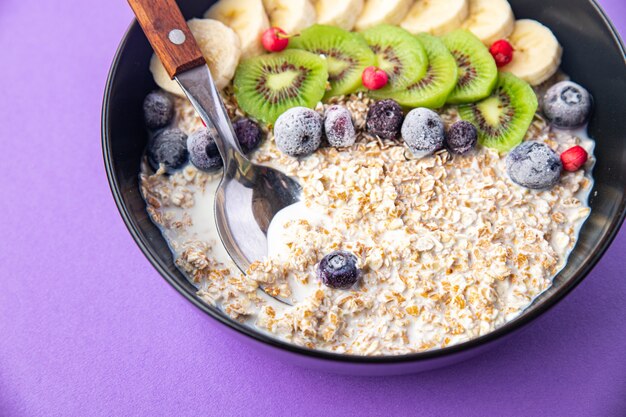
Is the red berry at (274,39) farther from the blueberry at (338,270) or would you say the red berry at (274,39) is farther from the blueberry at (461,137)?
the blueberry at (338,270)

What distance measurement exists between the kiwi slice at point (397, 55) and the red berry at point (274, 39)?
0.74 feet

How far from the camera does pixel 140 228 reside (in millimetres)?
1371

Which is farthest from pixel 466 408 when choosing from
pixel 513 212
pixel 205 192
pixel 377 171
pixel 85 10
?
pixel 85 10

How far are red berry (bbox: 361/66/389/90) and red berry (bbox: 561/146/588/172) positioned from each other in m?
→ 0.46

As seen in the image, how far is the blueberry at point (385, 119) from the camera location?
4.97 feet

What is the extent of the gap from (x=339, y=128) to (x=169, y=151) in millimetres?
400

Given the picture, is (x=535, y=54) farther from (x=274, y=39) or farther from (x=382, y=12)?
(x=274, y=39)

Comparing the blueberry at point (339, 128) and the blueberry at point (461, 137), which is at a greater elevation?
the blueberry at point (339, 128)

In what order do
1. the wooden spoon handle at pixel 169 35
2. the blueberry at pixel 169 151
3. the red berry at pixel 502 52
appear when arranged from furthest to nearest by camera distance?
the red berry at pixel 502 52 → the blueberry at pixel 169 151 → the wooden spoon handle at pixel 169 35

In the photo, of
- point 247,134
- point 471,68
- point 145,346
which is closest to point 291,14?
point 247,134

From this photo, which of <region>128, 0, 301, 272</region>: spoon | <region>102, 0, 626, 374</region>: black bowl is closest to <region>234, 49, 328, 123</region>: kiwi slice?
<region>128, 0, 301, 272</region>: spoon

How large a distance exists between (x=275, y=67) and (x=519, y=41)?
25.1 inches

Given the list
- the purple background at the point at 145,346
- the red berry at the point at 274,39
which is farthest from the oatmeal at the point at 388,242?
the red berry at the point at 274,39

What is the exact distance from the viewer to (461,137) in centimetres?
150
